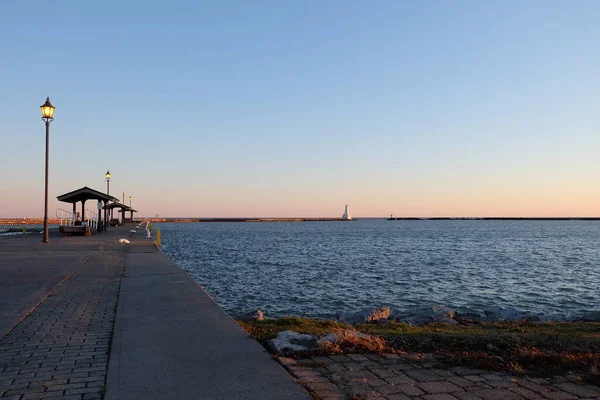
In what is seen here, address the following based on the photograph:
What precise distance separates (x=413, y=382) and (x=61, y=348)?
14.6 ft

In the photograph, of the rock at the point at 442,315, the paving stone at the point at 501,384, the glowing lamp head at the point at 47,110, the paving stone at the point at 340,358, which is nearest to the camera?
the paving stone at the point at 501,384

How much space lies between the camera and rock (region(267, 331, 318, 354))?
5.84m

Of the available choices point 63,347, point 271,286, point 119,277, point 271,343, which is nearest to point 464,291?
point 271,286

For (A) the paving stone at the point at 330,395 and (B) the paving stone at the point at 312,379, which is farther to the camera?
→ (B) the paving stone at the point at 312,379

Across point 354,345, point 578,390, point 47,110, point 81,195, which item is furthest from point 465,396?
point 81,195

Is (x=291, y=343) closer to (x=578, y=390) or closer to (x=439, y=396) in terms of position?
(x=439, y=396)

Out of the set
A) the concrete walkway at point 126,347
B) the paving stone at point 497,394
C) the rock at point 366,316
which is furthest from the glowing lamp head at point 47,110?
the paving stone at point 497,394

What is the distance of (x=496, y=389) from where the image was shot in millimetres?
4582

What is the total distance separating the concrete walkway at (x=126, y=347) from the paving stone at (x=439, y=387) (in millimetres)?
1241

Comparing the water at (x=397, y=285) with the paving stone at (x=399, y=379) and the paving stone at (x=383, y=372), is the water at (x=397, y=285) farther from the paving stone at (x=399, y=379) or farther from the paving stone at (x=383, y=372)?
the paving stone at (x=399, y=379)

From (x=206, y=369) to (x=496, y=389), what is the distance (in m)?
3.05

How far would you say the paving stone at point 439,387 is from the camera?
4500mm

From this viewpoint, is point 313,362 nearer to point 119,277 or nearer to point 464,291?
point 119,277

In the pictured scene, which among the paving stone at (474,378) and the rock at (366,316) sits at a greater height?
the paving stone at (474,378)
